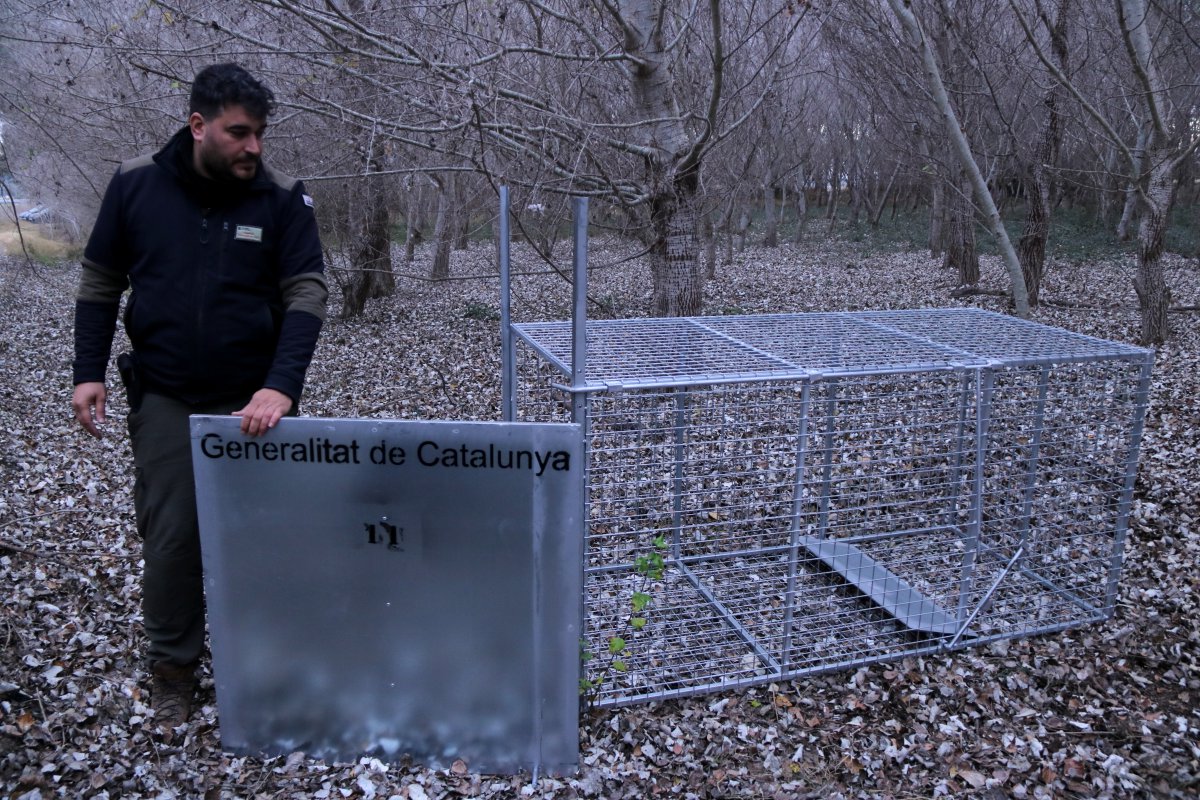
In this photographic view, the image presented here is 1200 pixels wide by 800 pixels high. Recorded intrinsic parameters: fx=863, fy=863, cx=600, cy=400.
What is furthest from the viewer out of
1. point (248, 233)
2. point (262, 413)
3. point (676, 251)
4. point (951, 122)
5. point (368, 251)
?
point (368, 251)

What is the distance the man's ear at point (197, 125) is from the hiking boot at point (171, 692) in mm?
1848

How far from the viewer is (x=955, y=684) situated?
11.8 feet

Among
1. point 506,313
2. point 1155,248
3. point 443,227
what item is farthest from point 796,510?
point 443,227

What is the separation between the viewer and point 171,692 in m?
3.13

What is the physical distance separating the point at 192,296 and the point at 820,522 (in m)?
3.24

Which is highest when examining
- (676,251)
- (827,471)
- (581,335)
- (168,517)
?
(676,251)

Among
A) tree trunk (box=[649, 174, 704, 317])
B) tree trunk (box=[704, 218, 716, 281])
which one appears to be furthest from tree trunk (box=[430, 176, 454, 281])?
tree trunk (box=[704, 218, 716, 281])

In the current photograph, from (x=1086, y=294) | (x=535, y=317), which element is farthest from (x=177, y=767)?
(x=1086, y=294)

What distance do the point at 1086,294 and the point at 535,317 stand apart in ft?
29.7

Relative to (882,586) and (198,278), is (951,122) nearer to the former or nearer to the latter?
(882,586)

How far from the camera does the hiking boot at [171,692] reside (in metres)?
3.08

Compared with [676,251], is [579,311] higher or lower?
lower

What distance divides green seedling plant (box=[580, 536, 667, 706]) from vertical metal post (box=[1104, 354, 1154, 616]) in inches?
85.3

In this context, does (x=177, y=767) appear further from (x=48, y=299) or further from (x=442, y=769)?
(x=48, y=299)
